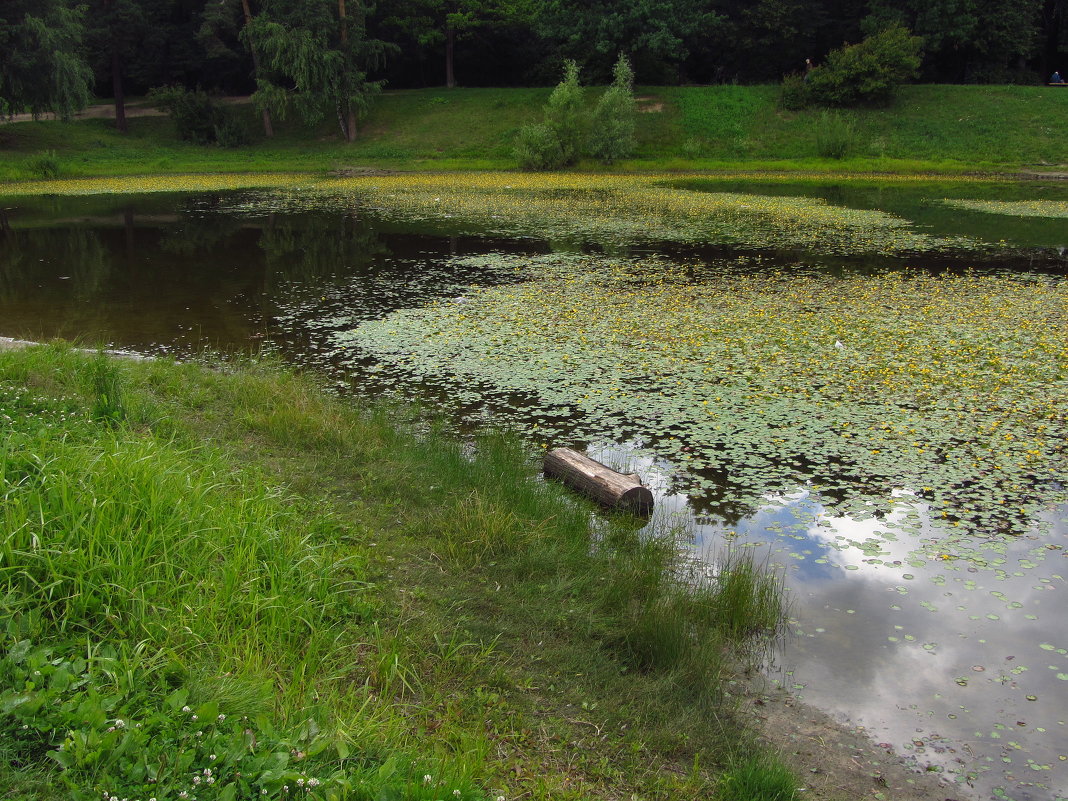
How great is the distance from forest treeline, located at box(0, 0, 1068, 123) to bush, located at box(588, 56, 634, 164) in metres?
5.96

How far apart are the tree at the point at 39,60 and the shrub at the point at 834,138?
3292cm

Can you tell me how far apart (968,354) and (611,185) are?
72.8 feet

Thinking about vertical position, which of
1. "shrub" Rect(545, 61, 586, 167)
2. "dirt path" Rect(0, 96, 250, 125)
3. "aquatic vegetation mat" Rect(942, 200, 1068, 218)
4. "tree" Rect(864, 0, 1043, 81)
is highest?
"tree" Rect(864, 0, 1043, 81)

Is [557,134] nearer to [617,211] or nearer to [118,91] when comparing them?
[617,211]

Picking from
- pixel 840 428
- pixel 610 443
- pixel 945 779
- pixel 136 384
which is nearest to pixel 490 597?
pixel 945 779

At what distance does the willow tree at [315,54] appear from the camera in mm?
37906

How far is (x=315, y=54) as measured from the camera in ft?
124

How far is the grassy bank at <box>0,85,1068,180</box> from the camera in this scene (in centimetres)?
3450

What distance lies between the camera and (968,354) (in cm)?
940

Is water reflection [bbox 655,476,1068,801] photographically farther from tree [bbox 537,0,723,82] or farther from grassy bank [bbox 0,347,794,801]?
tree [bbox 537,0,723,82]

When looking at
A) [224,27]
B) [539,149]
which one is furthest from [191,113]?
[539,149]

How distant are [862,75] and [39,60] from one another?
38.1 m

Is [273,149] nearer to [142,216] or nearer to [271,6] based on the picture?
[271,6]

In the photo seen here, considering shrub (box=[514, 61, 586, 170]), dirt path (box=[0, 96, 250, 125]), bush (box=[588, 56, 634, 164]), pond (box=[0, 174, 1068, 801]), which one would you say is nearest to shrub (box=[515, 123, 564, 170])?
shrub (box=[514, 61, 586, 170])
